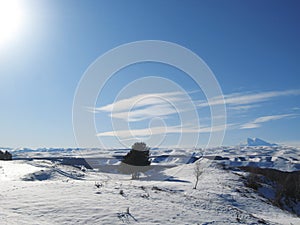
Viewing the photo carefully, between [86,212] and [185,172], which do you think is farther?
[185,172]

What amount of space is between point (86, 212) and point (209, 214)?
7.46 m

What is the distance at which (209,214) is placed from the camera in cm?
1828

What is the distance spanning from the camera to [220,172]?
52875mm

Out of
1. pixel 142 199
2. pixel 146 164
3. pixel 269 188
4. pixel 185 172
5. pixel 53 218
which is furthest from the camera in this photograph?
pixel 185 172

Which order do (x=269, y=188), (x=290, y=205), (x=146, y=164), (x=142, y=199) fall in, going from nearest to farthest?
(x=142, y=199) → (x=290, y=205) → (x=269, y=188) → (x=146, y=164)

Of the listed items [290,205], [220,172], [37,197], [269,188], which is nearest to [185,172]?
[220,172]

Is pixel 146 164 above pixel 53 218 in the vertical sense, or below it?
above

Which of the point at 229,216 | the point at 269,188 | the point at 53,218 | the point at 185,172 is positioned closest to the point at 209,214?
the point at 229,216

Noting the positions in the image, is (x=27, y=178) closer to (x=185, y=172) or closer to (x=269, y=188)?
(x=185, y=172)

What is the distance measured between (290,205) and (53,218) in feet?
123

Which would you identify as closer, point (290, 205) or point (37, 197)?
point (37, 197)

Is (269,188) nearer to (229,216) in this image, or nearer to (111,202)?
(229,216)

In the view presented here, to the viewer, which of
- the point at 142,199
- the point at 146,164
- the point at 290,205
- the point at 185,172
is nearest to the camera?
the point at 142,199

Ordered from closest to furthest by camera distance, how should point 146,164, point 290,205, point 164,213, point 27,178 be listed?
point 164,213 < point 27,178 < point 290,205 < point 146,164
